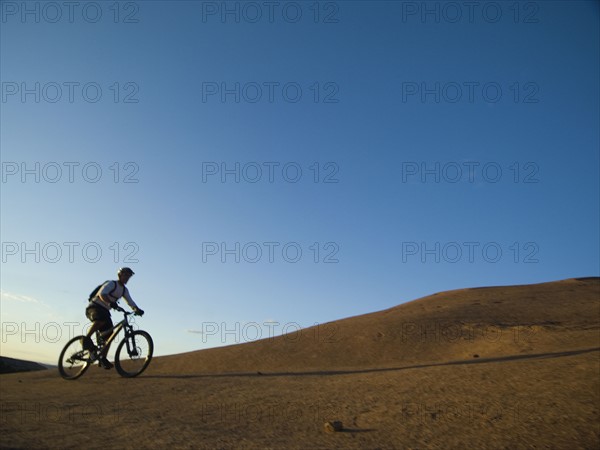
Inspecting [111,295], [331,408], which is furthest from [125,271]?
[331,408]

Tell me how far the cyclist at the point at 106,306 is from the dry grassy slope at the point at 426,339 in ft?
7.91

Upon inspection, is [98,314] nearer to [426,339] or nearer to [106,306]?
[106,306]

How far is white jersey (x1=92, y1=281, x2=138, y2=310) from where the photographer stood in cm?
845

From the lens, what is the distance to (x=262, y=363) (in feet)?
40.0

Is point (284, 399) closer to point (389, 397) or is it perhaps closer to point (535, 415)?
point (389, 397)

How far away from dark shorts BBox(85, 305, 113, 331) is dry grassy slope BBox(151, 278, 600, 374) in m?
2.57

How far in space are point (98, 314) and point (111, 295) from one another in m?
0.52

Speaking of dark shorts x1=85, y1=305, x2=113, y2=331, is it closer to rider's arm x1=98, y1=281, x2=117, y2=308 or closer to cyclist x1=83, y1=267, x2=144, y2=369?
cyclist x1=83, y1=267, x2=144, y2=369

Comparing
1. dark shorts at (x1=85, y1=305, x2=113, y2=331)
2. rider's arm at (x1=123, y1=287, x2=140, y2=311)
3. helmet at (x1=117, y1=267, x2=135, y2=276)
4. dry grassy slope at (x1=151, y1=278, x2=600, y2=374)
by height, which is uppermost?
helmet at (x1=117, y1=267, x2=135, y2=276)

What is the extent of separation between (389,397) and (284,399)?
1.40 m

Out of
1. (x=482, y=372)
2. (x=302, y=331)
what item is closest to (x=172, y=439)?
(x=482, y=372)


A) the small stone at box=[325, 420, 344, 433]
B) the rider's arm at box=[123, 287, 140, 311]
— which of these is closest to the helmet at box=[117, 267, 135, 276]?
the rider's arm at box=[123, 287, 140, 311]

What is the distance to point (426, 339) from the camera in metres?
13.1

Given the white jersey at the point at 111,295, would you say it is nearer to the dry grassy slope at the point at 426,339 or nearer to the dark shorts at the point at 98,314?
the dark shorts at the point at 98,314
